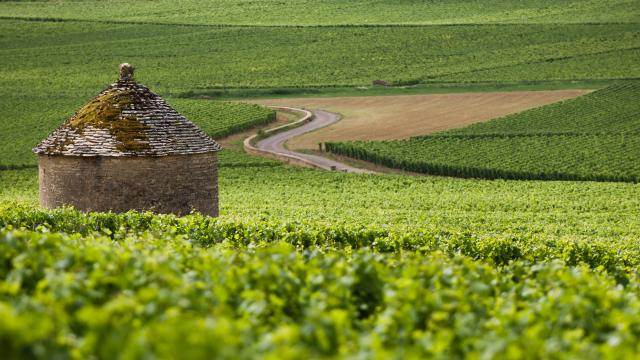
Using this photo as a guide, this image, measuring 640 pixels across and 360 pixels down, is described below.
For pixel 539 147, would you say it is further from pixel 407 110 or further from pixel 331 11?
pixel 331 11

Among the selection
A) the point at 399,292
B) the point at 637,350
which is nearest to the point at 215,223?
the point at 399,292

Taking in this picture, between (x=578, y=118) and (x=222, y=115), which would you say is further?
(x=222, y=115)

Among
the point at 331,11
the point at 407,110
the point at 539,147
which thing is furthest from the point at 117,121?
the point at 331,11

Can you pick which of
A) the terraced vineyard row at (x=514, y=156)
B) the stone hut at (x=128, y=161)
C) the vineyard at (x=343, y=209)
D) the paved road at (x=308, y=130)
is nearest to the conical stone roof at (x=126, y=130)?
the stone hut at (x=128, y=161)

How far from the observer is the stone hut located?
27.9m

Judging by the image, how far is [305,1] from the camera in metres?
136

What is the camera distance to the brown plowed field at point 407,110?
7312cm

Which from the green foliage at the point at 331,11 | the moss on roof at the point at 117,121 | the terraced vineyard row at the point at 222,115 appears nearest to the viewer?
the moss on roof at the point at 117,121

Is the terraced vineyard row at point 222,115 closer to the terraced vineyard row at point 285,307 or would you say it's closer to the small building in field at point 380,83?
the small building in field at point 380,83

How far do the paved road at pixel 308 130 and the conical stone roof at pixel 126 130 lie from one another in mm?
33427

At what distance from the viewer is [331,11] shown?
424 feet

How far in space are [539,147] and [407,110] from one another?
18020 mm

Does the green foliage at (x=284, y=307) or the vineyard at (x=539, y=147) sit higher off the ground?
the green foliage at (x=284, y=307)

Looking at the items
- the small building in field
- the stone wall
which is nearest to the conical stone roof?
the stone wall
